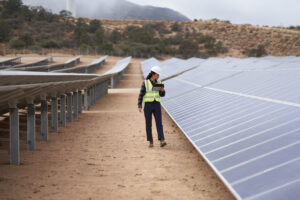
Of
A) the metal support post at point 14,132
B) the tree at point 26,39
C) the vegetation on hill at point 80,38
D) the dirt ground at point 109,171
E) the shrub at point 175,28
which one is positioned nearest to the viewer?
the dirt ground at point 109,171

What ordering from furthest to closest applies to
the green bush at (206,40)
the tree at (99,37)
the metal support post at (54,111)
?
the green bush at (206,40)
the tree at (99,37)
the metal support post at (54,111)

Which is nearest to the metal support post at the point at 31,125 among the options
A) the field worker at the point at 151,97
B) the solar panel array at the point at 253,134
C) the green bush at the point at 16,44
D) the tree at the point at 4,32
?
the field worker at the point at 151,97

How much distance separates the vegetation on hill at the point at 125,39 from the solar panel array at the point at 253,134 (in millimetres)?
76180

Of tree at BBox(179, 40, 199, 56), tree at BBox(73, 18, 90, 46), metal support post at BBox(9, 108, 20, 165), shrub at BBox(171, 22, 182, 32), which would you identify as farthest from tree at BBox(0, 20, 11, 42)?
metal support post at BBox(9, 108, 20, 165)

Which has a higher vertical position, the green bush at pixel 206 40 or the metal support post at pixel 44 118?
the green bush at pixel 206 40

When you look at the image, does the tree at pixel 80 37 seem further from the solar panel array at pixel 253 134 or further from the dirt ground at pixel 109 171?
the solar panel array at pixel 253 134

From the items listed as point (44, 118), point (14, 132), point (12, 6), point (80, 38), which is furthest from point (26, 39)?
point (14, 132)

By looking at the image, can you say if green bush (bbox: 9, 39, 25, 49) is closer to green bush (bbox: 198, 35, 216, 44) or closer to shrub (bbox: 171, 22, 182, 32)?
green bush (bbox: 198, 35, 216, 44)

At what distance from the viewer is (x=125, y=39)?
112000 millimetres

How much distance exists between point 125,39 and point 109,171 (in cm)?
10517

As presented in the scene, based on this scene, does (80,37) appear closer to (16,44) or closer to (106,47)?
(106,47)

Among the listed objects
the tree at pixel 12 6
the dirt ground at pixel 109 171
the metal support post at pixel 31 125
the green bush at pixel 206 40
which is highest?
the tree at pixel 12 6

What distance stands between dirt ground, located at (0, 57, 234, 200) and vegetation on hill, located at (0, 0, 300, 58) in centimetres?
7512

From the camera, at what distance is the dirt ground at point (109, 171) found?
6941mm
